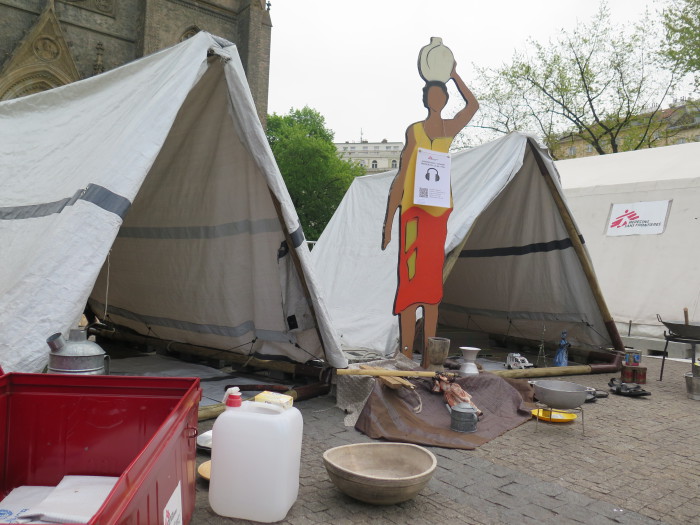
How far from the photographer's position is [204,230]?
5.23 metres

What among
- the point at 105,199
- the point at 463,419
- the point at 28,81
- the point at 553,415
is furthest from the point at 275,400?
the point at 28,81

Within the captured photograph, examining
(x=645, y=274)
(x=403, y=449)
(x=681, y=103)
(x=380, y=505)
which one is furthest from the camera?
(x=681, y=103)

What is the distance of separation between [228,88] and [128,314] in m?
3.50

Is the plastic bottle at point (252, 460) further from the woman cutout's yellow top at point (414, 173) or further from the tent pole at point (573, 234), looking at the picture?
the tent pole at point (573, 234)

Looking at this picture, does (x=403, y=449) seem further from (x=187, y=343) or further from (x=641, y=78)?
(x=641, y=78)

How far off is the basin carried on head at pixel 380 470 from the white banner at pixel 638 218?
27.8 feet

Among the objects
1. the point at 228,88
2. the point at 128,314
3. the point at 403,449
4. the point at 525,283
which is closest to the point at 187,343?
the point at 128,314

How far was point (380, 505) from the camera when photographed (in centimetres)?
269

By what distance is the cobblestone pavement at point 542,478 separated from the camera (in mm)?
2623

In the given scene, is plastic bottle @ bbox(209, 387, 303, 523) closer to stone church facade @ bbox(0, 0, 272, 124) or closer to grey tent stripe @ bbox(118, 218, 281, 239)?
grey tent stripe @ bbox(118, 218, 281, 239)

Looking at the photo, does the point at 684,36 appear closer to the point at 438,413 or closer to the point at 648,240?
the point at 648,240

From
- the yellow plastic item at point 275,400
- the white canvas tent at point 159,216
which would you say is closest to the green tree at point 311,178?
the white canvas tent at point 159,216

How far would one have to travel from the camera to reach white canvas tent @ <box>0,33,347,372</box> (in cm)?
290

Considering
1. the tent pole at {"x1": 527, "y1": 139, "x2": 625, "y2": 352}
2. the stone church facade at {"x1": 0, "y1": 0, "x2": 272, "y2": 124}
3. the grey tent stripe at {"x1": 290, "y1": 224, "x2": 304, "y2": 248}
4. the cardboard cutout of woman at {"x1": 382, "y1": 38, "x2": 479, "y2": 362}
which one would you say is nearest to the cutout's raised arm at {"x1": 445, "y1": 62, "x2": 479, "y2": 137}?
the cardboard cutout of woman at {"x1": 382, "y1": 38, "x2": 479, "y2": 362}
